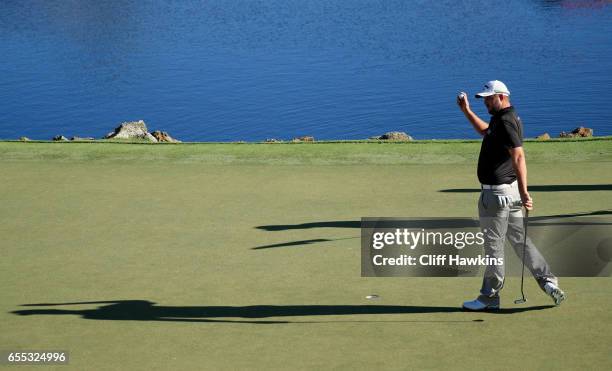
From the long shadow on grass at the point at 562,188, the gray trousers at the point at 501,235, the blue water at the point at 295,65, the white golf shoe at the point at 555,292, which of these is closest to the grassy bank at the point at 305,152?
the long shadow on grass at the point at 562,188

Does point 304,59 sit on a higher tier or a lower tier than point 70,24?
lower

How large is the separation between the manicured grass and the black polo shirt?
3.10 ft

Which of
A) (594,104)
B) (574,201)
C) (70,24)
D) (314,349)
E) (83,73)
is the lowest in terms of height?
(314,349)

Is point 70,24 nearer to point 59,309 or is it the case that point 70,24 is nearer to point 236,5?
point 236,5

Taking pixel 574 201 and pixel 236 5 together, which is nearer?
pixel 574 201

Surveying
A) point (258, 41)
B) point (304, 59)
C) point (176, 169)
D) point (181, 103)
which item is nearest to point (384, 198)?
point (176, 169)

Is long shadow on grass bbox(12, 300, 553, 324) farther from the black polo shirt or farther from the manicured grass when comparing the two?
the black polo shirt

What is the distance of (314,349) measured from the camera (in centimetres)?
712

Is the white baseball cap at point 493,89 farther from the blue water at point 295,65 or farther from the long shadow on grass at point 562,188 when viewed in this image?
the blue water at point 295,65

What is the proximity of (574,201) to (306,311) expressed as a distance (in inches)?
159

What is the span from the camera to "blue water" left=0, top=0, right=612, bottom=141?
103 ft

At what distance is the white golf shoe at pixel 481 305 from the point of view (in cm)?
786

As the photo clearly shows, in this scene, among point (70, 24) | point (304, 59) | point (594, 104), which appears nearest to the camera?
point (594, 104)

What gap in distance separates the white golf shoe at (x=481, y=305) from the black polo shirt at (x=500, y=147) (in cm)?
88
